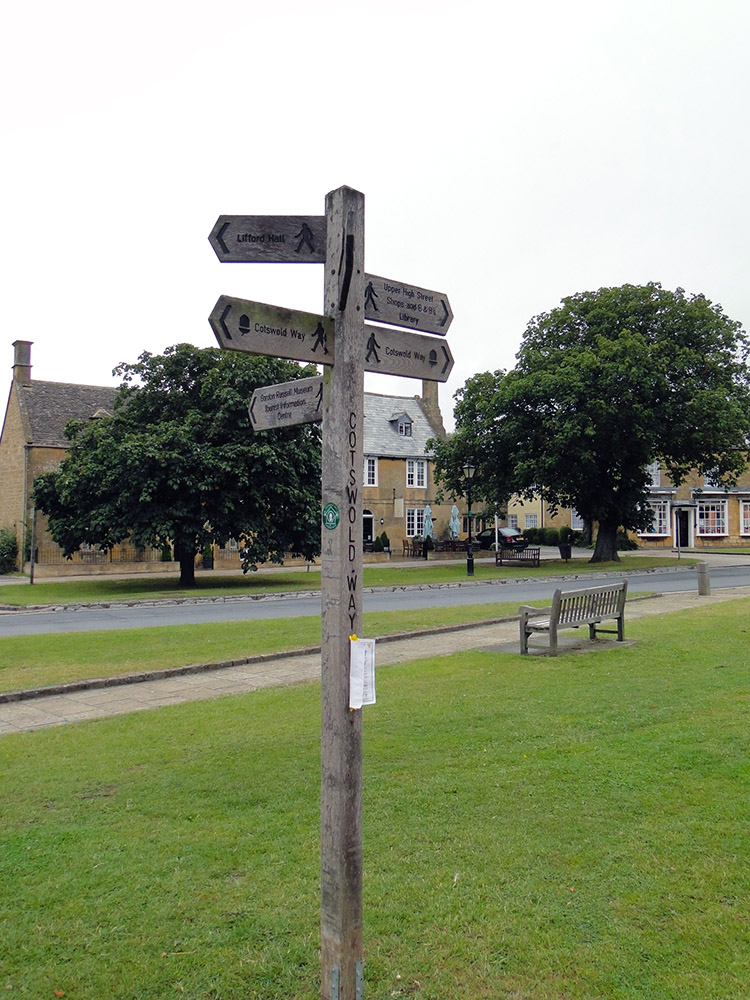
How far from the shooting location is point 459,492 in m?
42.6

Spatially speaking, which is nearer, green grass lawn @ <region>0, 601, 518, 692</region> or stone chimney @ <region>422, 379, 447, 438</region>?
green grass lawn @ <region>0, 601, 518, 692</region>

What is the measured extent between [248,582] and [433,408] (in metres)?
30.8

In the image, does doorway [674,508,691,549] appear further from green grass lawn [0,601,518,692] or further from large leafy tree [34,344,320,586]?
green grass lawn [0,601,518,692]

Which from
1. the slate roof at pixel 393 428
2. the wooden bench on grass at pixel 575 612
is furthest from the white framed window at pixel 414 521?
the wooden bench on grass at pixel 575 612

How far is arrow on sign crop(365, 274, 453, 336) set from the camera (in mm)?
3805

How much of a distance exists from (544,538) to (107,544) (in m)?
38.1

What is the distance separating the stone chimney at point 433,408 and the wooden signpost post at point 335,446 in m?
55.2

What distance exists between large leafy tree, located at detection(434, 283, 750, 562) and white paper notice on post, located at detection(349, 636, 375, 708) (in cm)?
3136

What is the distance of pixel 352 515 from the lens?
354cm

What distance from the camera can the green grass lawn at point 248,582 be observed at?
26.4 m

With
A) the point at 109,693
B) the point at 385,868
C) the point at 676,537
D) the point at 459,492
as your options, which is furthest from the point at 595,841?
the point at 676,537

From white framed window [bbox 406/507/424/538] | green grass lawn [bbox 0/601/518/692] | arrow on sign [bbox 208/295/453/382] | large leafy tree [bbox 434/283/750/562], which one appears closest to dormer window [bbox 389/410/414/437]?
white framed window [bbox 406/507/424/538]

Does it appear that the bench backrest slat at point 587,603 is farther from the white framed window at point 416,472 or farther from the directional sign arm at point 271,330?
the white framed window at point 416,472

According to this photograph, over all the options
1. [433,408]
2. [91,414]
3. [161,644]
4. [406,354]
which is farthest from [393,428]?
[406,354]
